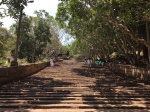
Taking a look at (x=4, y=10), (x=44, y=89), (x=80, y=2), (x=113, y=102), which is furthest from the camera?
(x=4, y=10)

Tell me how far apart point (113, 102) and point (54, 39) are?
49.4 m

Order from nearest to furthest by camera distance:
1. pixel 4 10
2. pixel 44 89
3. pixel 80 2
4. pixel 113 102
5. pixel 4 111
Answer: pixel 4 111
pixel 113 102
pixel 44 89
pixel 80 2
pixel 4 10

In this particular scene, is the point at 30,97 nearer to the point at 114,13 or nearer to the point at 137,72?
the point at 114,13

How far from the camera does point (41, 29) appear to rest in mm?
40844

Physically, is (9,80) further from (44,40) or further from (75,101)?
(44,40)

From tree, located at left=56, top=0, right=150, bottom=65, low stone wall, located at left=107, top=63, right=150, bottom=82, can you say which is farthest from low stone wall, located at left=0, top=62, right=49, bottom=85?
low stone wall, located at left=107, top=63, right=150, bottom=82

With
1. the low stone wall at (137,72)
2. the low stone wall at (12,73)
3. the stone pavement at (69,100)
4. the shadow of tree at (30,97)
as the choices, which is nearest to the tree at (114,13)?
the low stone wall at (137,72)

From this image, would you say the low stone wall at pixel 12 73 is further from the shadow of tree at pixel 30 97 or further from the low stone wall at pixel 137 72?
the low stone wall at pixel 137 72

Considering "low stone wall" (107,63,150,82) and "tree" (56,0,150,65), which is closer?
"tree" (56,0,150,65)

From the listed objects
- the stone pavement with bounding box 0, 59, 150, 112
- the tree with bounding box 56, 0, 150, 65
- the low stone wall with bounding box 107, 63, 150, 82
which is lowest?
the stone pavement with bounding box 0, 59, 150, 112

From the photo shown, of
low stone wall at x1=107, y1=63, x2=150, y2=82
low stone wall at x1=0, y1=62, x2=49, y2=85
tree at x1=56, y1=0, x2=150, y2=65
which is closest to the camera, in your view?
tree at x1=56, y1=0, x2=150, y2=65

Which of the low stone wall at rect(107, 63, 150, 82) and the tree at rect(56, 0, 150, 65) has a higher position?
the tree at rect(56, 0, 150, 65)

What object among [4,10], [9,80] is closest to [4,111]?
[9,80]

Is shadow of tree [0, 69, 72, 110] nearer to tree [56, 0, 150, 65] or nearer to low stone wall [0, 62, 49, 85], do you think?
low stone wall [0, 62, 49, 85]
